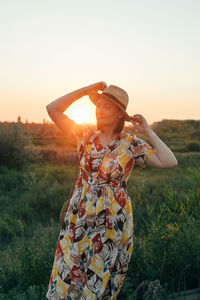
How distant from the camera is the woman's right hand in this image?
2553 millimetres

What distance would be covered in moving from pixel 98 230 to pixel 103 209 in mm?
158

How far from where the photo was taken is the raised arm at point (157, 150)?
2451 mm

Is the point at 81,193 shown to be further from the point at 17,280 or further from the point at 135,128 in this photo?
the point at 17,280

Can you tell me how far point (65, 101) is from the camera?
2.57m

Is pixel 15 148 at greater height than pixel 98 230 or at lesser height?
greater

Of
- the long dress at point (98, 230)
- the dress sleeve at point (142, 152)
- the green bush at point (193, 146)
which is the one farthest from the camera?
the green bush at point (193, 146)

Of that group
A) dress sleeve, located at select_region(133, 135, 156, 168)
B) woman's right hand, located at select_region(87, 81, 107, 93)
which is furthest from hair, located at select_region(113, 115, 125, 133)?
woman's right hand, located at select_region(87, 81, 107, 93)

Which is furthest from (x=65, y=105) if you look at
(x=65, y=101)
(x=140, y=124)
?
(x=140, y=124)

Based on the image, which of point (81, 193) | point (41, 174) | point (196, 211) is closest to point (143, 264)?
point (196, 211)

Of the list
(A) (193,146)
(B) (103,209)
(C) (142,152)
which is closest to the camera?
(B) (103,209)

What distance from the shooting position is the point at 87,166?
2.46m

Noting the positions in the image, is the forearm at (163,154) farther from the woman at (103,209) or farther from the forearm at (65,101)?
the forearm at (65,101)

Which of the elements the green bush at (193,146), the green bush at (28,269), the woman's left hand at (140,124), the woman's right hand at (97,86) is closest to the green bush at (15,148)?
the green bush at (28,269)

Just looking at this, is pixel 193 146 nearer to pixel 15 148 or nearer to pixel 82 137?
pixel 15 148
